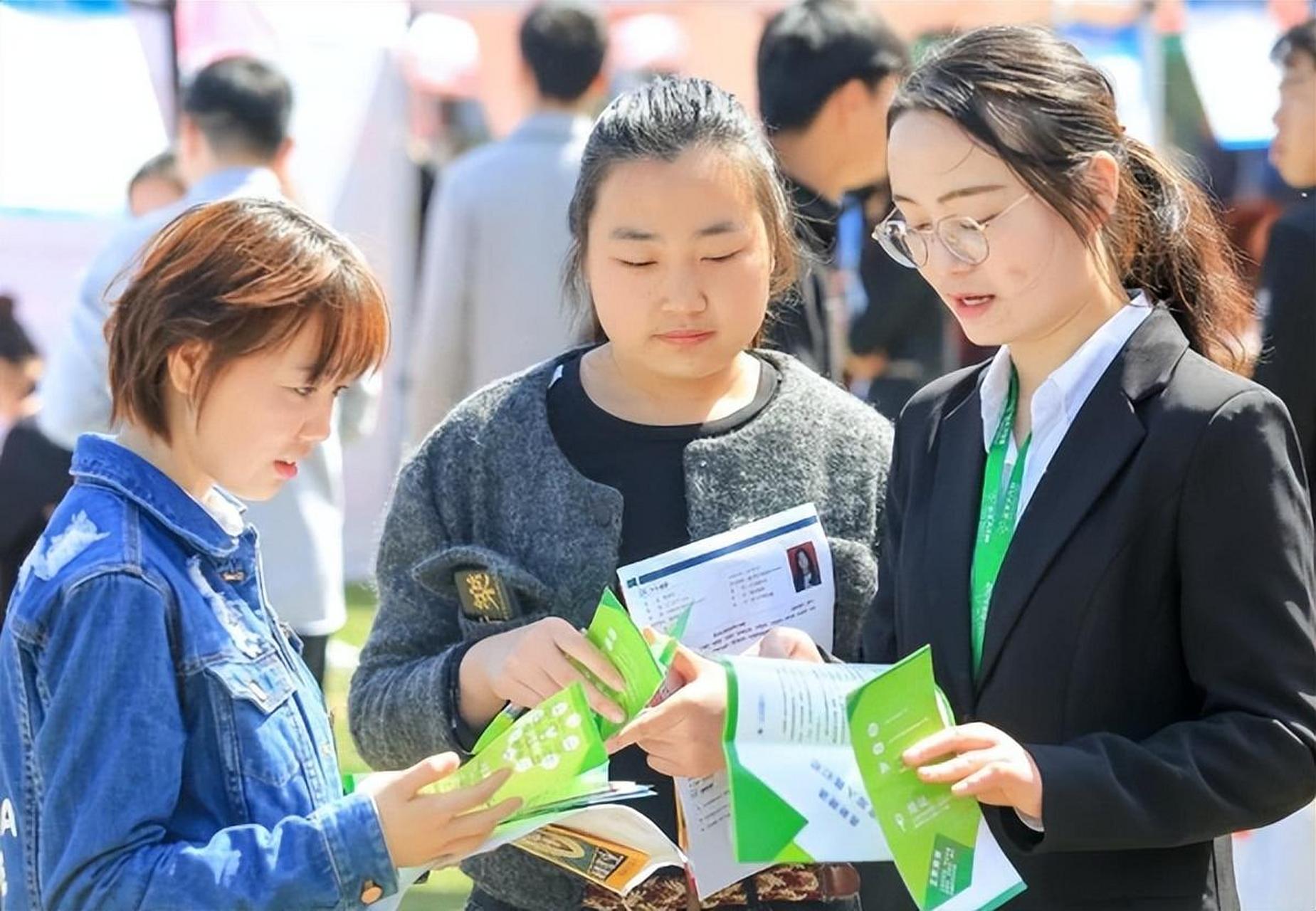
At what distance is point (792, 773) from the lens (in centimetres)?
181

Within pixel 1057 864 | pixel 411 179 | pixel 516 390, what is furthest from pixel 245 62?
pixel 411 179

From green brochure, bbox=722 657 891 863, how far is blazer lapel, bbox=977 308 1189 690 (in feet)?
0.61

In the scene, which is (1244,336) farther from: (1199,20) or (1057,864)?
(1199,20)

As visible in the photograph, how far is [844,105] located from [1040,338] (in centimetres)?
231

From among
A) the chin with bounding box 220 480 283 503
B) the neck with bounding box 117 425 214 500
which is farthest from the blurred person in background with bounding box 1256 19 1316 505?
the neck with bounding box 117 425 214 500

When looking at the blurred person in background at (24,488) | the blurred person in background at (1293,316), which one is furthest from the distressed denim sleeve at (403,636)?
the blurred person in background at (24,488)

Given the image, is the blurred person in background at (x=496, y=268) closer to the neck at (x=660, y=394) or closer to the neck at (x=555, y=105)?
the neck at (x=555, y=105)

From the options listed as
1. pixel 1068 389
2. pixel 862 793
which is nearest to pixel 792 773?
pixel 862 793

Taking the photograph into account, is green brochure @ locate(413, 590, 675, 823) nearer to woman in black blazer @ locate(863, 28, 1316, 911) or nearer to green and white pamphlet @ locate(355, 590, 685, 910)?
green and white pamphlet @ locate(355, 590, 685, 910)

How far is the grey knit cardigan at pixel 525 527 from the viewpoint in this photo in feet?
7.28

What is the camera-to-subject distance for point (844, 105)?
13.9ft

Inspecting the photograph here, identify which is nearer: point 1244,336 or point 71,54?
point 1244,336

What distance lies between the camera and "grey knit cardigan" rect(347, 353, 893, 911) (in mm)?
2219

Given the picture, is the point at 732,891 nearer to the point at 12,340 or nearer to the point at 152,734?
the point at 152,734
